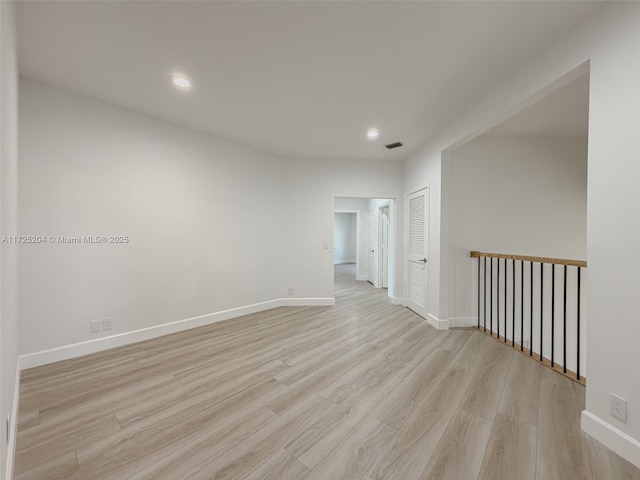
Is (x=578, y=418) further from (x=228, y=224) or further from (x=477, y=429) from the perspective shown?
(x=228, y=224)

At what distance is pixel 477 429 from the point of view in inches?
62.4

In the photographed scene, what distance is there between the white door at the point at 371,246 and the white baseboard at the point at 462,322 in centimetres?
335

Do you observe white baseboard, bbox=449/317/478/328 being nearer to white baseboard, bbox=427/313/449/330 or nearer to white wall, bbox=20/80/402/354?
white baseboard, bbox=427/313/449/330

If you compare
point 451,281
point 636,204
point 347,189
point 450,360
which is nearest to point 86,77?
point 347,189

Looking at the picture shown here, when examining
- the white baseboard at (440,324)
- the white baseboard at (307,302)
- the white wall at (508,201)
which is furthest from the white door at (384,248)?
the white baseboard at (440,324)

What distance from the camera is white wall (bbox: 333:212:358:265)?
12.0 meters

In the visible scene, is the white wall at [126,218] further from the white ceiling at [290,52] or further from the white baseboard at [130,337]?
the white ceiling at [290,52]

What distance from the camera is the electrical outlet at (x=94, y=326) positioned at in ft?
8.43

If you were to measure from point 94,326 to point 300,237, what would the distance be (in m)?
2.86

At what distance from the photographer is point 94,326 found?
2584mm

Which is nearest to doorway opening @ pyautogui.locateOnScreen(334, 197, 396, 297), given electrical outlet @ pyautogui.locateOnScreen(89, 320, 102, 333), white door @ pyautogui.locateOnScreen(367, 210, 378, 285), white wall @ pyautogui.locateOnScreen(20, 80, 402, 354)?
white door @ pyautogui.locateOnScreen(367, 210, 378, 285)

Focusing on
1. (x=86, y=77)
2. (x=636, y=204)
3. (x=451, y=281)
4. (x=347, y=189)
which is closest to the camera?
(x=636, y=204)

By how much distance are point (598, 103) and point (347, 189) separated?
325 centimetres

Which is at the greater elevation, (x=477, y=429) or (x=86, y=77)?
(x=86, y=77)
